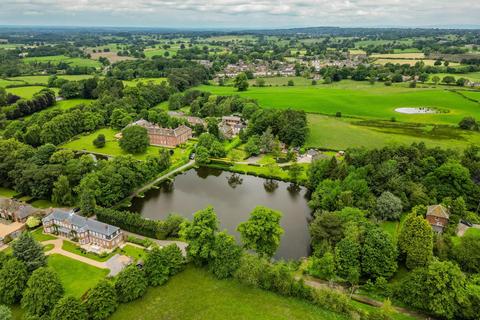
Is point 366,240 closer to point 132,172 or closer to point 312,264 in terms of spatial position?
point 312,264

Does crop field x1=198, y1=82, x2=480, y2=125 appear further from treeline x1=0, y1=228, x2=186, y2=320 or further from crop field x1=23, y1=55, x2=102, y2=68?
crop field x1=23, y1=55, x2=102, y2=68

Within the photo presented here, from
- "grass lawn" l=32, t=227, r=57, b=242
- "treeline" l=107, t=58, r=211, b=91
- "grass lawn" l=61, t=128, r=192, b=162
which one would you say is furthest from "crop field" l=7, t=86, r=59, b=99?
"grass lawn" l=32, t=227, r=57, b=242

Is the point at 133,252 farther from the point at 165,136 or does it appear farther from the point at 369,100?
the point at 369,100

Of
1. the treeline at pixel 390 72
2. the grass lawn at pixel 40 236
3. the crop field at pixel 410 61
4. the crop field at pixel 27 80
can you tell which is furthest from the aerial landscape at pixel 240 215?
the crop field at pixel 410 61

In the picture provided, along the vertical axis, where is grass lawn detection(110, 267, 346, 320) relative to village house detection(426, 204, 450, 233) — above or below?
below

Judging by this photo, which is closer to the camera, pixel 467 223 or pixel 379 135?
pixel 467 223

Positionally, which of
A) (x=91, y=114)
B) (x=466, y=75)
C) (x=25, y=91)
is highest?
(x=466, y=75)

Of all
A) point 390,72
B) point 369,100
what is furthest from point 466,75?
point 369,100

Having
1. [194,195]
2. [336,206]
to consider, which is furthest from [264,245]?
[194,195]
